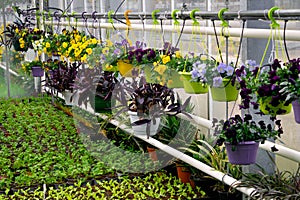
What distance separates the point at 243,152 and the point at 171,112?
1.49 meters

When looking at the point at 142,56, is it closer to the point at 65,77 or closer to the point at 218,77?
the point at 218,77

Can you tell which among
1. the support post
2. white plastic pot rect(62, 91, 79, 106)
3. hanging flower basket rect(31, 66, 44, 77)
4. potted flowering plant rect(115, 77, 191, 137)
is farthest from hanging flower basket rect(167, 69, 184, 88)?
hanging flower basket rect(31, 66, 44, 77)

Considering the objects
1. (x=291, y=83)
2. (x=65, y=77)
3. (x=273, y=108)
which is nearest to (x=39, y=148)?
(x=65, y=77)

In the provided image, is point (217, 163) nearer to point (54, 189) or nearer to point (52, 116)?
point (54, 189)

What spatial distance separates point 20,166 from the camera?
518 centimetres

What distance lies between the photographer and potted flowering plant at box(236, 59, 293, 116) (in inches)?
102

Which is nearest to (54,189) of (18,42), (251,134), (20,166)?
(20,166)

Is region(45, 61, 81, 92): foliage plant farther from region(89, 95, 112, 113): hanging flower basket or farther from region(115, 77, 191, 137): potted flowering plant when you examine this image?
region(115, 77, 191, 137): potted flowering plant

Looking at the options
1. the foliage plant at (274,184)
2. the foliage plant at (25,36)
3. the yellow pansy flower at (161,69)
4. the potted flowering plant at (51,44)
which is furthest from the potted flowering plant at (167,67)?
the foliage plant at (25,36)

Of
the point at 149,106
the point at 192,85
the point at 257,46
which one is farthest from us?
the point at 149,106

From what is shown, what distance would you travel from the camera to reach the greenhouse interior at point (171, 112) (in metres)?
3.04

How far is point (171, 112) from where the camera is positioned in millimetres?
4516

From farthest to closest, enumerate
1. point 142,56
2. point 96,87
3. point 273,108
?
point 96,87 < point 142,56 < point 273,108

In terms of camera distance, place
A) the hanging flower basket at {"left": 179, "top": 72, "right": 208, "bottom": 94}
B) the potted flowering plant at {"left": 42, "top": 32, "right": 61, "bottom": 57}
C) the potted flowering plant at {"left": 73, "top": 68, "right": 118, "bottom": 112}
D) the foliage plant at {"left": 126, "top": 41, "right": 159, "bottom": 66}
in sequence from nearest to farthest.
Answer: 1. the hanging flower basket at {"left": 179, "top": 72, "right": 208, "bottom": 94}
2. the foliage plant at {"left": 126, "top": 41, "right": 159, "bottom": 66}
3. the potted flowering plant at {"left": 73, "top": 68, "right": 118, "bottom": 112}
4. the potted flowering plant at {"left": 42, "top": 32, "right": 61, "bottom": 57}
